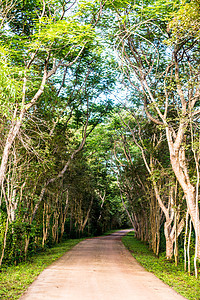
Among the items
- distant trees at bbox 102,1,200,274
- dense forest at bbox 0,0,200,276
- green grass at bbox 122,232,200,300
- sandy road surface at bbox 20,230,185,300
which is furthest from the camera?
distant trees at bbox 102,1,200,274

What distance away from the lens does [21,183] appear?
9312 mm

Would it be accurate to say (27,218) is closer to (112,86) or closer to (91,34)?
(91,34)

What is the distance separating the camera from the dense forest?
7.73m

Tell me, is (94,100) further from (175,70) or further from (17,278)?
(17,278)

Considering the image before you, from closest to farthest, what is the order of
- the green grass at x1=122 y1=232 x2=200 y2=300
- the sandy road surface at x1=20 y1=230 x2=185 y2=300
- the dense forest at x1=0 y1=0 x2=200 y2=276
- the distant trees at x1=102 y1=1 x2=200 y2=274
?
1. the sandy road surface at x1=20 y1=230 x2=185 y2=300
2. the green grass at x1=122 y1=232 x2=200 y2=300
3. the dense forest at x1=0 y1=0 x2=200 y2=276
4. the distant trees at x1=102 y1=1 x2=200 y2=274

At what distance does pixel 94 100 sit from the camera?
601 inches

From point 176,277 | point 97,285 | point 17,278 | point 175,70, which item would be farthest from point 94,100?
point 97,285

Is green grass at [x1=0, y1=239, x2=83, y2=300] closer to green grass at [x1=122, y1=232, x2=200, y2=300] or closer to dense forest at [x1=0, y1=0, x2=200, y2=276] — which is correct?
dense forest at [x1=0, y1=0, x2=200, y2=276]

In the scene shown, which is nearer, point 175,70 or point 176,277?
point 176,277

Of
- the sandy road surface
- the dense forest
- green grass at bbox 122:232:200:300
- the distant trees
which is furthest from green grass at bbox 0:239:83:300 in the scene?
the distant trees

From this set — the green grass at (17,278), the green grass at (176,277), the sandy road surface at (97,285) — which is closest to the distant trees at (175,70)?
the green grass at (176,277)

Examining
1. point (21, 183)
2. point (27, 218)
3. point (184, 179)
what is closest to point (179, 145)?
point (184, 179)

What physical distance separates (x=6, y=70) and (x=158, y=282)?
5869 mm

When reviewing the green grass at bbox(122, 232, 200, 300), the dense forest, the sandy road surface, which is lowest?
the green grass at bbox(122, 232, 200, 300)
